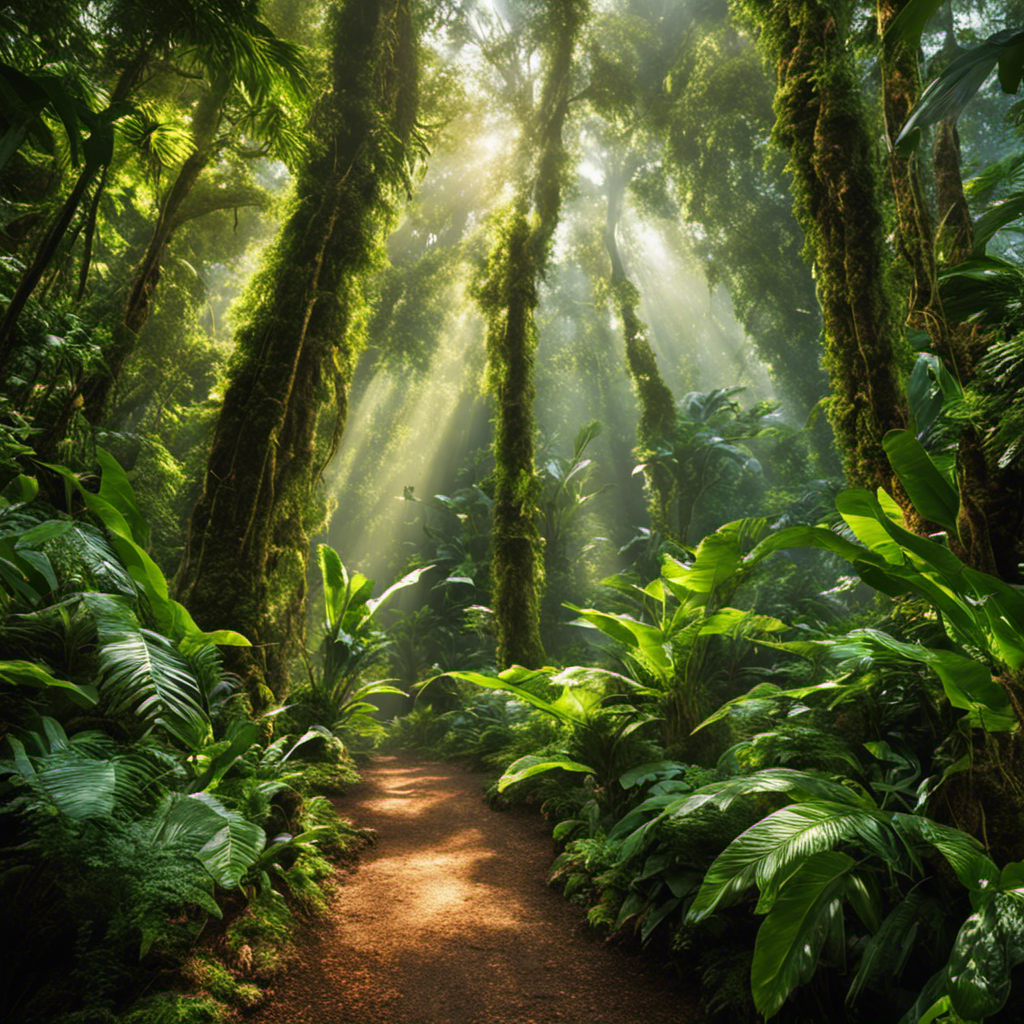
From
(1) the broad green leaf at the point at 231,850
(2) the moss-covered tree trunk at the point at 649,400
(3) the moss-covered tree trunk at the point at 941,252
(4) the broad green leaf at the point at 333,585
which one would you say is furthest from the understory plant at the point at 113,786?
(2) the moss-covered tree trunk at the point at 649,400

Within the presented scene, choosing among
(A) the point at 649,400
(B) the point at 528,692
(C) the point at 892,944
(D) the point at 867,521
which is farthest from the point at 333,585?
(A) the point at 649,400

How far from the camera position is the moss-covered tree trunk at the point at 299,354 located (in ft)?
12.1

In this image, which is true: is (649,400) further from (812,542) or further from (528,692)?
(812,542)

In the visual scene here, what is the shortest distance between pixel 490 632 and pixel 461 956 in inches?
209

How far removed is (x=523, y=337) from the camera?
6469mm

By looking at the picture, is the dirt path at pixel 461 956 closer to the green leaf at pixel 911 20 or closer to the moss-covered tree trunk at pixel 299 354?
the moss-covered tree trunk at pixel 299 354

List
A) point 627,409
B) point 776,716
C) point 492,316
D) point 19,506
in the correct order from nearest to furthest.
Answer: point 19,506 < point 776,716 < point 492,316 < point 627,409

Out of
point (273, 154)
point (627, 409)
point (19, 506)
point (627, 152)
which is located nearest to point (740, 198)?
point (627, 152)

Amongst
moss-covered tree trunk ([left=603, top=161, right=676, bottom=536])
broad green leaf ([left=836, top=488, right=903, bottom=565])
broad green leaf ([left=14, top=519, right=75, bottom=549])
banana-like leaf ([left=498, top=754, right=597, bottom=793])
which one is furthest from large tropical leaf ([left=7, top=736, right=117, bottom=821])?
moss-covered tree trunk ([left=603, top=161, right=676, bottom=536])

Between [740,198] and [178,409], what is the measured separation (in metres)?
12.4

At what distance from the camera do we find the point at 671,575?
332 cm

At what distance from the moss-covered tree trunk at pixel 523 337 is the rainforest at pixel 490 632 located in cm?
6

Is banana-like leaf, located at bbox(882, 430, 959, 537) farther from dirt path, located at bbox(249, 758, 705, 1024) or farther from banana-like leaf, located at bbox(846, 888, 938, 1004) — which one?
dirt path, located at bbox(249, 758, 705, 1024)

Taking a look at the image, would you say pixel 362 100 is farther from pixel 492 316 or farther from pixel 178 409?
pixel 178 409
